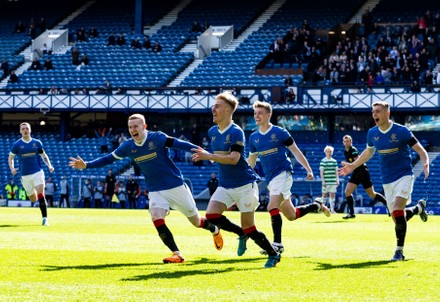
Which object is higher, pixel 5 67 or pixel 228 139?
pixel 5 67

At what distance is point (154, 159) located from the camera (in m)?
14.1

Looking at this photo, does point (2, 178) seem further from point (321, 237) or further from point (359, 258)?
point (359, 258)

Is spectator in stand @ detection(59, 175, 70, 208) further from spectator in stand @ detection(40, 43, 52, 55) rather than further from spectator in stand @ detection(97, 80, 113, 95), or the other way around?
spectator in stand @ detection(40, 43, 52, 55)

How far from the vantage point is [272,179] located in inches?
621

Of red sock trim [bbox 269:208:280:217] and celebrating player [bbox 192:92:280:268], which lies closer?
celebrating player [bbox 192:92:280:268]

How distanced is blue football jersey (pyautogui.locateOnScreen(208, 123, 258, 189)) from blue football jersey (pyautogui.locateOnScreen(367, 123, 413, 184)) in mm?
2307

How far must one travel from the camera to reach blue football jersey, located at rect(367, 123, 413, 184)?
49.1 ft

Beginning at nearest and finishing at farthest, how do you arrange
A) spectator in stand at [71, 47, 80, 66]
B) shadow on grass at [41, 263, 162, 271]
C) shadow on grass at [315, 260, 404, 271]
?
shadow on grass at [41, 263, 162, 271], shadow on grass at [315, 260, 404, 271], spectator in stand at [71, 47, 80, 66]

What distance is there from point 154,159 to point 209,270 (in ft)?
7.12

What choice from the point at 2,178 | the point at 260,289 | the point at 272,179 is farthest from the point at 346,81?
the point at 260,289

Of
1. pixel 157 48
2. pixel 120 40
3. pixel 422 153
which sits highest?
pixel 120 40

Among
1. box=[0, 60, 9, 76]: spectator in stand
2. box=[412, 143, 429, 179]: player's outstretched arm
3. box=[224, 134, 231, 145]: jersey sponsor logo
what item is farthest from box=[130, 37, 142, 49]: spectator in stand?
box=[224, 134, 231, 145]: jersey sponsor logo

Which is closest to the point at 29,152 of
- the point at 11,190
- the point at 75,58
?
the point at 11,190

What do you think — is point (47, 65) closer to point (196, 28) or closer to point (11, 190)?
point (196, 28)
